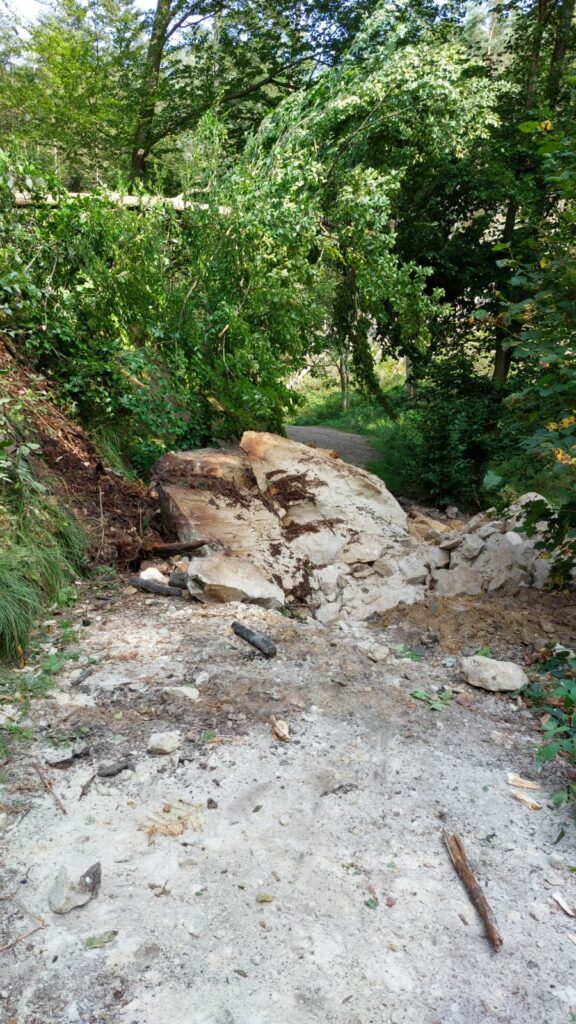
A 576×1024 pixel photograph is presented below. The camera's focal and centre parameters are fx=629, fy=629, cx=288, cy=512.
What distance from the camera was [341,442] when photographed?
42.3 ft

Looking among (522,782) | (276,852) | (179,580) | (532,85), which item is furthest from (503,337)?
(276,852)

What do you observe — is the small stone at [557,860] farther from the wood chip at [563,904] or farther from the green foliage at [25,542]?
the green foliage at [25,542]

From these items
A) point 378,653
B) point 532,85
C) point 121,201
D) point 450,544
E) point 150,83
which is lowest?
point 378,653

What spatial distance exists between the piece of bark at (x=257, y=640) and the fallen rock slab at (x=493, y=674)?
1073mm

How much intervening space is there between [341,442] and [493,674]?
979 centimetres

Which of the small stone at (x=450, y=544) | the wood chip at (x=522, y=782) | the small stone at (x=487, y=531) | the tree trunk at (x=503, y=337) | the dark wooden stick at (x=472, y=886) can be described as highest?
the tree trunk at (x=503, y=337)

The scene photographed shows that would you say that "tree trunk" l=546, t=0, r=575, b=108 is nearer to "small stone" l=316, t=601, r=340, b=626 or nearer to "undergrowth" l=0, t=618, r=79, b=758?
"small stone" l=316, t=601, r=340, b=626

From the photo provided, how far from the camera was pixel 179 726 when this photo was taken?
290 centimetres

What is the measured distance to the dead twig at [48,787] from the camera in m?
2.38

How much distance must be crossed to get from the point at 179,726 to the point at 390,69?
848 cm

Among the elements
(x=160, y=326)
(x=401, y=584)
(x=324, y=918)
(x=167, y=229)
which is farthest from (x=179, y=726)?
(x=167, y=229)

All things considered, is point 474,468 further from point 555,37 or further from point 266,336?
point 555,37

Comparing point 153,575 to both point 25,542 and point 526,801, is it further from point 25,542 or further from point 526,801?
point 526,801

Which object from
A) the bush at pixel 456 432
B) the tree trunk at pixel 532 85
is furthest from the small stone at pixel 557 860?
the tree trunk at pixel 532 85
